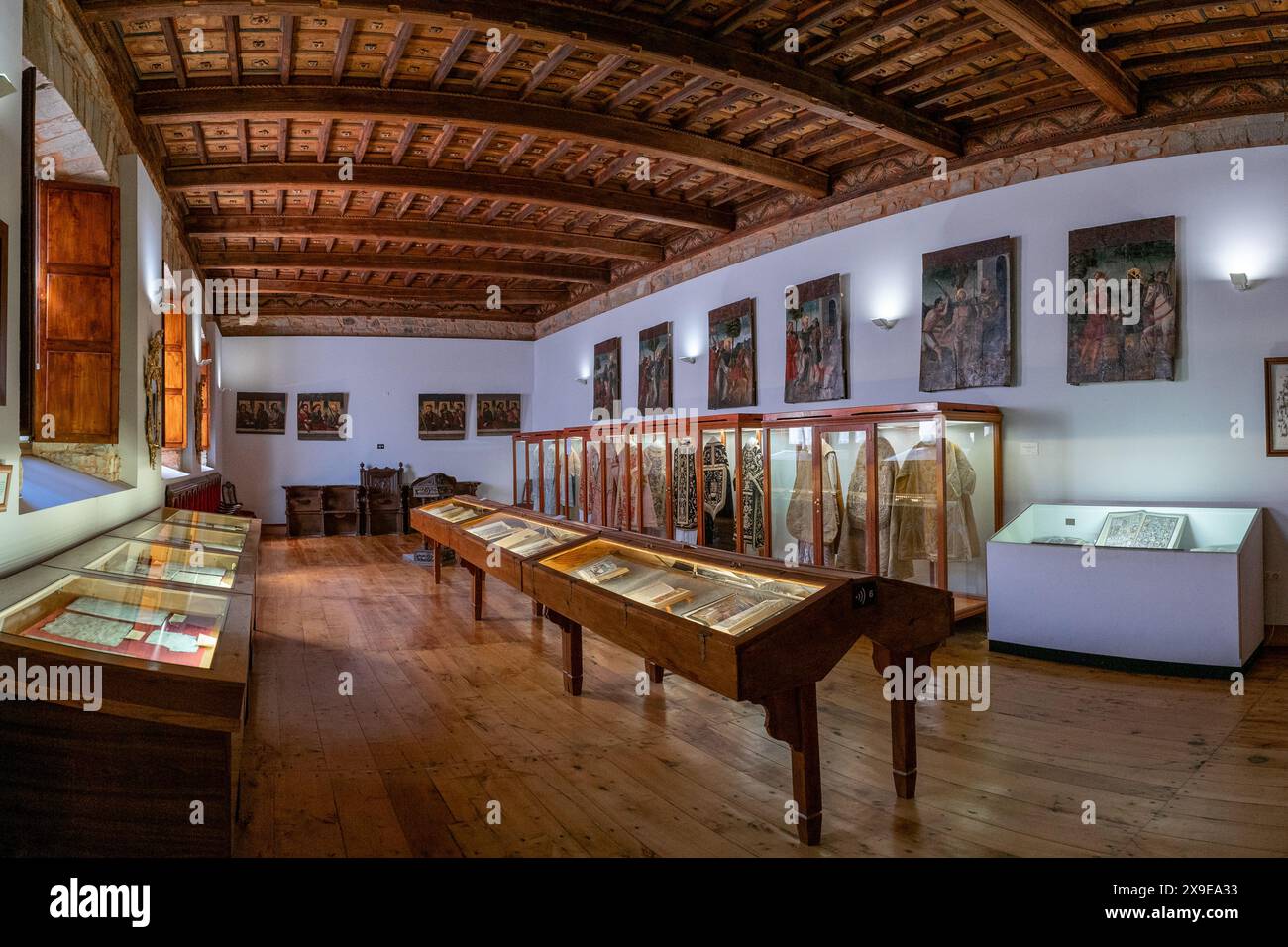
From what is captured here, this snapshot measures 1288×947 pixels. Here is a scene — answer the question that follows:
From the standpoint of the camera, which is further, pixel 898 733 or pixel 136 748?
pixel 898 733

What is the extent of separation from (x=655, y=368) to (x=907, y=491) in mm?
6740

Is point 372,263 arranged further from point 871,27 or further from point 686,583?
point 686,583

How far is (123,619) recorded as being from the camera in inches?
112

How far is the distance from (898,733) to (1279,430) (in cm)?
495

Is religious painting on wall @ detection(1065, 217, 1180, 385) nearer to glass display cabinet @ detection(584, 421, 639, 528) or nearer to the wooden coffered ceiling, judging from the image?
the wooden coffered ceiling

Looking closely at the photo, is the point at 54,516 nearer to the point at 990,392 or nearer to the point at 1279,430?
the point at 990,392

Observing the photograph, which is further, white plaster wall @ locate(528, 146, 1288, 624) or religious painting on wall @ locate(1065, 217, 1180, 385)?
religious painting on wall @ locate(1065, 217, 1180, 385)

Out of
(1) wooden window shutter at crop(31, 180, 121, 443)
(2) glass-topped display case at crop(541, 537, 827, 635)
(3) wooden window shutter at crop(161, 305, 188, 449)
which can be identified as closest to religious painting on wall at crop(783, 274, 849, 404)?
(2) glass-topped display case at crop(541, 537, 827, 635)

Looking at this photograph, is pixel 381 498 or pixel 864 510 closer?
pixel 864 510

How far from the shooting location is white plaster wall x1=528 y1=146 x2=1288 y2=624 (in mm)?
6355

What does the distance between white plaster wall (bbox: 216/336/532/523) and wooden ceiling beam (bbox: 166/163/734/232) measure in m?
7.16

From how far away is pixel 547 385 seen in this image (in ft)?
58.7

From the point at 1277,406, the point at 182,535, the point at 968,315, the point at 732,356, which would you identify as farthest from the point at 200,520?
the point at 1277,406
